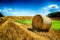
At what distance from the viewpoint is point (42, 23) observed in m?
3.77

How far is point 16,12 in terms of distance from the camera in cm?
403

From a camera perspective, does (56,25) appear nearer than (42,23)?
No

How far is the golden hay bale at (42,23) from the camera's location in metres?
3.79

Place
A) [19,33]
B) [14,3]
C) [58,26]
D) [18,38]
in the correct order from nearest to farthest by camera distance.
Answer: [18,38], [19,33], [14,3], [58,26]

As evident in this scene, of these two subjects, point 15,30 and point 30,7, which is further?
point 30,7

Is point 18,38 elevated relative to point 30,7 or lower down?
lower down

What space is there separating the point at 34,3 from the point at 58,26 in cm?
76

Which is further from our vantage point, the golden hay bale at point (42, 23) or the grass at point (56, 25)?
the grass at point (56, 25)

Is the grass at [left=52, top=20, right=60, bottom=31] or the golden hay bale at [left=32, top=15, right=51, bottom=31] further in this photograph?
the grass at [left=52, top=20, right=60, bottom=31]

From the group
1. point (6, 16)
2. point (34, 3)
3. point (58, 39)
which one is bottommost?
point (58, 39)

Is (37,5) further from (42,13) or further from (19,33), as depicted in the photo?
(19,33)

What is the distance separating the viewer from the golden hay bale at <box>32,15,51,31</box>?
3.79 metres

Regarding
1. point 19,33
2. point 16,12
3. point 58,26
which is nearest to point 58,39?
point 19,33

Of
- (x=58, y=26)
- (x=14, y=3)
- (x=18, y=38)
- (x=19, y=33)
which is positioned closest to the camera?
(x=18, y=38)
